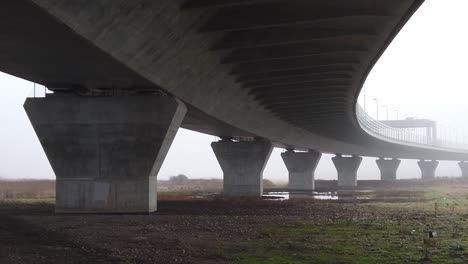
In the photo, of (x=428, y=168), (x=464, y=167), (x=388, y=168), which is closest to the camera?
(x=388, y=168)

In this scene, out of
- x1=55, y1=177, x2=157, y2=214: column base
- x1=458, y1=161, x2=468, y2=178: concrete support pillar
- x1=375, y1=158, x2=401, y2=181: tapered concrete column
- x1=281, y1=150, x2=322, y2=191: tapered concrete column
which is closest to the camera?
x1=55, y1=177, x2=157, y2=214: column base

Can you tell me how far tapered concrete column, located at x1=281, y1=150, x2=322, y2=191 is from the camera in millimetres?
76375

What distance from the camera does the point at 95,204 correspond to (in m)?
25.1

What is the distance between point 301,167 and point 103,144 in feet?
183

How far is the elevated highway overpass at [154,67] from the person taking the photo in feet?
51.3

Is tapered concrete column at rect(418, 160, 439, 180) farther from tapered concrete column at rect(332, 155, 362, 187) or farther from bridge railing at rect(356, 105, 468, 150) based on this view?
tapered concrete column at rect(332, 155, 362, 187)

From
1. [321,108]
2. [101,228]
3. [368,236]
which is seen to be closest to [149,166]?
[101,228]

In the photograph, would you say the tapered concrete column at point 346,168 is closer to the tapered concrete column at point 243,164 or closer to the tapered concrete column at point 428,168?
the tapered concrete column at point 243,164

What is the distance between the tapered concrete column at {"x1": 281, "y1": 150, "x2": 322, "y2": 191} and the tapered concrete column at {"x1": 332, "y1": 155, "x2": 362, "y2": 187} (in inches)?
978

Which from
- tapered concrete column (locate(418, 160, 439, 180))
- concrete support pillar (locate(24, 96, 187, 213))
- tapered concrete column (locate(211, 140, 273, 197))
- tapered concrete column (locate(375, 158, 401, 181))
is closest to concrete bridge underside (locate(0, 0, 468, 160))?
concrete support pillar (locate(24, 96, 187, 213))

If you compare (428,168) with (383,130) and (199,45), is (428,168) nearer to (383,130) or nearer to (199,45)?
(383,130)

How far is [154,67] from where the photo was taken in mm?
20438

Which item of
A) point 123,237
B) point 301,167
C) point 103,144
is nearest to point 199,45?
point 103,144

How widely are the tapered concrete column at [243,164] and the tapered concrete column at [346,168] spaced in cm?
5109
